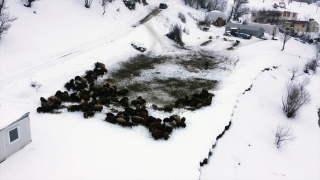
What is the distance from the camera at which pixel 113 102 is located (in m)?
21.1

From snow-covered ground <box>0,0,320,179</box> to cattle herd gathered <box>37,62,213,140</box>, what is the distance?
1.82 ft

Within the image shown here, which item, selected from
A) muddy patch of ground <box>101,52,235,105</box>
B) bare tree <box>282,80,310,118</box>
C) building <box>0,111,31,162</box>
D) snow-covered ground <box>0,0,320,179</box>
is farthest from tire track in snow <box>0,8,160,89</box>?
bare tree <box>282,80,310,118</box>

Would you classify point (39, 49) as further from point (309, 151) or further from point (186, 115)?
point (309, 151)

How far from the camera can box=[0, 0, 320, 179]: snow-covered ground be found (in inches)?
567

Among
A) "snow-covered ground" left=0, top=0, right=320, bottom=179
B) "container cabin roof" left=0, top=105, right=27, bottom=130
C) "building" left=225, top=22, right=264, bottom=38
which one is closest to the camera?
"container cabin roof" left=0, top=105, right=27, bottom=130

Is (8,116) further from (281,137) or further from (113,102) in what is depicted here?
(281,137)

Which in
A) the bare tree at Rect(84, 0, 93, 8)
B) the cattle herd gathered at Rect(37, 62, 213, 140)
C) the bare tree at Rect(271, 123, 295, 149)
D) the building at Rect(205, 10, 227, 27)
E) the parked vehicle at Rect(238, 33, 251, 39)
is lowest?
the bare tree at Rect(271, 123, 295, 149)

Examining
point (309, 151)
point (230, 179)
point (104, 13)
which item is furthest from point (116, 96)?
point (104, 13)

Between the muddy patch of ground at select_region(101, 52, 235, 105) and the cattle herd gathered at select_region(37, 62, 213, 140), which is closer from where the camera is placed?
the cattle herd gathered at select_region(37, 62, 213, 140)

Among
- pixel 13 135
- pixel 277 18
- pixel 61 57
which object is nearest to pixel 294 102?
pixel 13 135

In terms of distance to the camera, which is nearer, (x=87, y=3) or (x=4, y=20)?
(x=4, y=20)

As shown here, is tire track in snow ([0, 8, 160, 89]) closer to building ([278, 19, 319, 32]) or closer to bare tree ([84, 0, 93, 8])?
bare tree ([84, 0, 93, 8])

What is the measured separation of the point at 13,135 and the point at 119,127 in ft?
20.9

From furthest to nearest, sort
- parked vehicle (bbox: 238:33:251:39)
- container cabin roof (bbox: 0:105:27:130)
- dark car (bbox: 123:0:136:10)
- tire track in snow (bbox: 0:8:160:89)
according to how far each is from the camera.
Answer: dark car (bbox: 123:0:136:10) → parked vehicle (bbox: 238:33:251:39) → tire track in snow (bbox: 0:8:160:89) → container cabin roof (bbox: 0:105:27:130)
